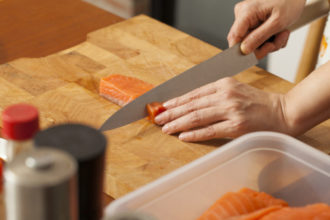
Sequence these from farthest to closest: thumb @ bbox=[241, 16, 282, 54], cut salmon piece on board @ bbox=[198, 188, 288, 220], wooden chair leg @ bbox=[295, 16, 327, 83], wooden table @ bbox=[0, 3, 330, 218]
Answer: wooden chair leg @ bbox=[295, 16, 327, 83] → thumb @ bbox=[241, 16, 282, 54] → wooden table @ bbox=[0, 3, 330, 218] → cut salmon piece on board @ bbox=[198, 188, 288, 220]

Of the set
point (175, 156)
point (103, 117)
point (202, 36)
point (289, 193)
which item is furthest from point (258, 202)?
point (202, 36)

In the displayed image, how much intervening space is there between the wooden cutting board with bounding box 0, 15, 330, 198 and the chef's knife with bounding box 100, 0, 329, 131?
40mm

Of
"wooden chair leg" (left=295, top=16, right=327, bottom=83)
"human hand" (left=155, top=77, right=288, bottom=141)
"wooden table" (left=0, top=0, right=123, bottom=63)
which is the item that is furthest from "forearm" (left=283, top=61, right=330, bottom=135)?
"wooden table" (left=0, top=0, right=123, bottom=63)

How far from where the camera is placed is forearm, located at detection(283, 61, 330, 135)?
130 centimetres

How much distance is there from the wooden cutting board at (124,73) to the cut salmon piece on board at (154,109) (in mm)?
37

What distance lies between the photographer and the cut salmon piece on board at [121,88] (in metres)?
1.42

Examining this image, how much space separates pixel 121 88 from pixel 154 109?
0.14 metres

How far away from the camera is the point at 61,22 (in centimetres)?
196

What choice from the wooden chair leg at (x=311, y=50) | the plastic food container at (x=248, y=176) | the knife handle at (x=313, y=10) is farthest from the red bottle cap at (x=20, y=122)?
the wooden chair leg at (x=311, y=50)

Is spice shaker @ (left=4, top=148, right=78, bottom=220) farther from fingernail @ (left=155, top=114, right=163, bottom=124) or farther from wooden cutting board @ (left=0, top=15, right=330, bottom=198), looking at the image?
fingernail @ (left=155, top=114, right=163, bottom=124)

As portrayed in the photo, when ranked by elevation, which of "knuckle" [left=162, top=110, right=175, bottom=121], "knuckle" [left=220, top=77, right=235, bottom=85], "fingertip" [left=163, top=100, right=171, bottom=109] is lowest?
"knuckle" [left=162, top=110, right=175, bottom=121]

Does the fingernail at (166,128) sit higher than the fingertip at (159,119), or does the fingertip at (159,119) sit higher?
the fingertip at (159,119)

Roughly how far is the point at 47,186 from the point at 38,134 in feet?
Result: 0.40

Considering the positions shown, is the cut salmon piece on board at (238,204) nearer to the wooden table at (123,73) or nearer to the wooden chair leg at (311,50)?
the wooden table at (123,73)
